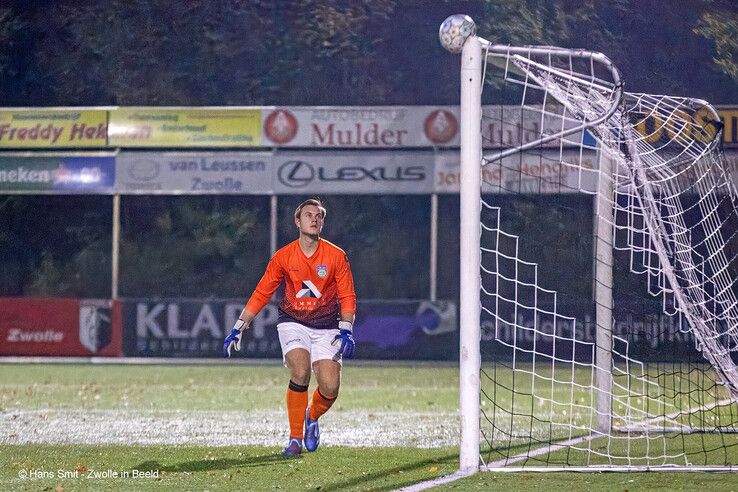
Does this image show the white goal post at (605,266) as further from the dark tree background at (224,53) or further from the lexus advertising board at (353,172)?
the dark tree background at (224,53)

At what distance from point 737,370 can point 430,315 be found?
1097 cm

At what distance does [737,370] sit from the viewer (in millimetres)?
A: 8977

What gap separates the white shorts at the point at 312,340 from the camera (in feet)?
27.3

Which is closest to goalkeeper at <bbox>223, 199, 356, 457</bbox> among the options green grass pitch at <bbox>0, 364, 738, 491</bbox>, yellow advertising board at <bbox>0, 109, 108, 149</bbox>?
green grass pitch at <bbox>0, 364, 738, 491</bbox>

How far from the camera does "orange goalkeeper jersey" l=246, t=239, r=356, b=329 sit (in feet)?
27.3

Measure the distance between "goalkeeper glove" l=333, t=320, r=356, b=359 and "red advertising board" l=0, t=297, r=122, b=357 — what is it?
40.4 ft

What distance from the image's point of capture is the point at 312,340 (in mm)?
8406

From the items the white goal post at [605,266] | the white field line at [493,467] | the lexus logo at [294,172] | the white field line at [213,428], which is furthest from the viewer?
the lexus logo at [294,172]

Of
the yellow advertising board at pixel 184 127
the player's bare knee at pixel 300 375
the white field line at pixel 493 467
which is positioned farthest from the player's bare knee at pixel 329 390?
the yellow advertising board at pixel 184 127

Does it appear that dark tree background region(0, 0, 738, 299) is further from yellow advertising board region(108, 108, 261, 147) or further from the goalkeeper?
the goalkeeper

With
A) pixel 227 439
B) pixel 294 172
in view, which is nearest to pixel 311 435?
pixel 227 439

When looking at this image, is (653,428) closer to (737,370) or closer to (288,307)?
(737,370)

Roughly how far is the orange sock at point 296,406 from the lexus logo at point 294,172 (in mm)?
15169

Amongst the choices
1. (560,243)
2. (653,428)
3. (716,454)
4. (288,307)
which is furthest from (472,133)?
(560,243)
